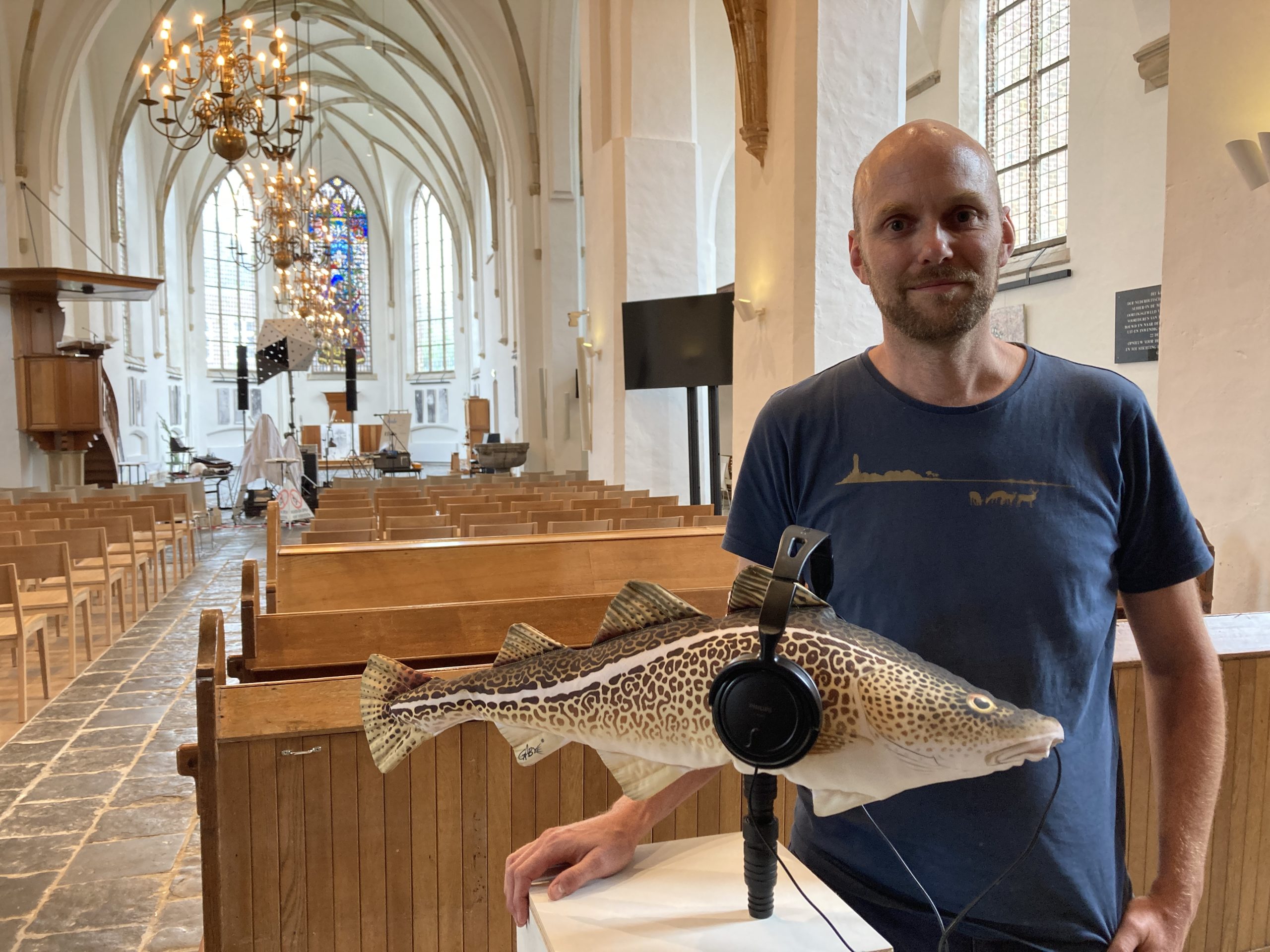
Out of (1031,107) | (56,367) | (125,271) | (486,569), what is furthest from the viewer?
(125,271)

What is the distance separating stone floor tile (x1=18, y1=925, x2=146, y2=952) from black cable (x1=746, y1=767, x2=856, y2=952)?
2482mm

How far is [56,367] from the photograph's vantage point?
39.8 feet

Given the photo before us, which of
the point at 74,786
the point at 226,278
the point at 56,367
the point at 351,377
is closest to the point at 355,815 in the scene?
the point at 74,786

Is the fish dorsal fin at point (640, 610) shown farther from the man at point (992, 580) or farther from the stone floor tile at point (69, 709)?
the stone floor tile at point (69, 709)

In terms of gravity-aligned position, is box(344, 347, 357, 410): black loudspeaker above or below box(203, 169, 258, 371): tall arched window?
below

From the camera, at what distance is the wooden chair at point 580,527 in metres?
5.02

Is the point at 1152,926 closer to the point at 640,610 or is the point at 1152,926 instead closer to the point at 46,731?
the point at 640,610

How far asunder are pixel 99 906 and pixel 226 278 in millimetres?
24459

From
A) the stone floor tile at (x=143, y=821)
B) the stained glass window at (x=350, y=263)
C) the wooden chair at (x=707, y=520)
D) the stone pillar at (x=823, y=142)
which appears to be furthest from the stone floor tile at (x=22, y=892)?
the stained glass window at (x=350, y=263)

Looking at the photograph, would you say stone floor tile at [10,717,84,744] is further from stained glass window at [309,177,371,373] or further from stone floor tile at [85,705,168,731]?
stained glass window at [309,177,371,373]

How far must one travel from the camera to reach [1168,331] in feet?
13.5

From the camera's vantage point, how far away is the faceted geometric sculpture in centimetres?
1298

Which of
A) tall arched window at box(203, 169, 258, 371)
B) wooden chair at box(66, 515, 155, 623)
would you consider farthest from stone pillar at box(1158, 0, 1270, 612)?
tall arched window at box(203, 169, 258, 371)

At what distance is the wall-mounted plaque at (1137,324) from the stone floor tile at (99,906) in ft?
26.8
